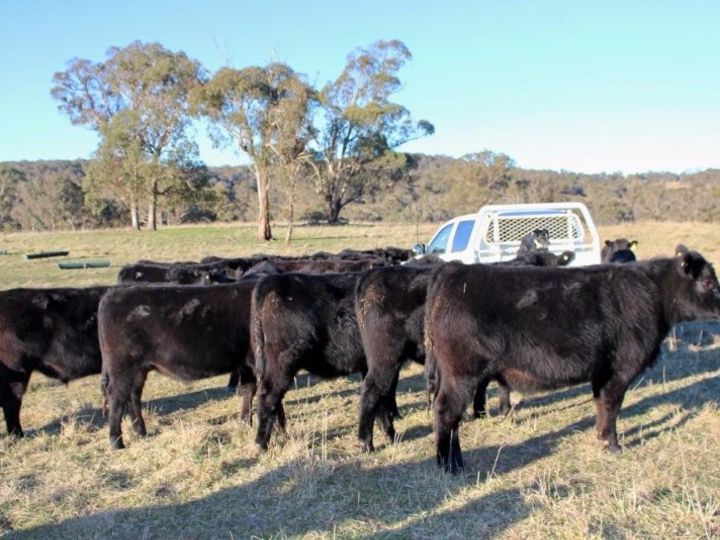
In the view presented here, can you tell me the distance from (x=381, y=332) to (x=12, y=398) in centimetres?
378

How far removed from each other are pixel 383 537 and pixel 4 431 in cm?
458

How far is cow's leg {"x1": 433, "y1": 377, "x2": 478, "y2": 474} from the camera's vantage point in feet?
16.7

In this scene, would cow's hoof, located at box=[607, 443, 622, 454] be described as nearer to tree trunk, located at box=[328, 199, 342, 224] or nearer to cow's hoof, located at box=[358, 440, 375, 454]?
cow's hoof, located at box=[358, 440, 375, 454]

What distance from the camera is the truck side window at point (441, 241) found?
457 inches

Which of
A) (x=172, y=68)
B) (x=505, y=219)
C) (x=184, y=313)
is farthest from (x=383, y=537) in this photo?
(x=172, y=68)

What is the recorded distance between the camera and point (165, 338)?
6.27 meters

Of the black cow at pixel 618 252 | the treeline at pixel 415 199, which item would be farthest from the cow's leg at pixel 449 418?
the treeline at pixel 415 199

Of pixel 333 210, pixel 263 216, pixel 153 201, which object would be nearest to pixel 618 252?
pixel 263 216

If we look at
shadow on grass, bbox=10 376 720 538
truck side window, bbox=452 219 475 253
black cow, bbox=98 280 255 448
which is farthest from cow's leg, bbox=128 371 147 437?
truck side window, bbox=452 219 475 253

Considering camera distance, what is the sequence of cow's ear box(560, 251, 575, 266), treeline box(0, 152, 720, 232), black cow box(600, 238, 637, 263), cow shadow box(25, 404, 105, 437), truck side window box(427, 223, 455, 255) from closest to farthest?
cow shadow box(25, 404, 105, 437), cow's ear box(560, 251, 575, 266), truck side window box(427, 223, 455, 255), black cow box(600, 238, 637, 263), treeline box(0, 152, 720, 232)

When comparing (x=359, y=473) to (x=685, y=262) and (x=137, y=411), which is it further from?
(x=685, y=262)

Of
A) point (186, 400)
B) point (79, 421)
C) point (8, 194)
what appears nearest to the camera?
point (79, 421)

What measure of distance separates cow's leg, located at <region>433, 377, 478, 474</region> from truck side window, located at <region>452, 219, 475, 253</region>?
606cm

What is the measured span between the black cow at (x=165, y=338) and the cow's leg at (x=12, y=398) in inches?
36.8
